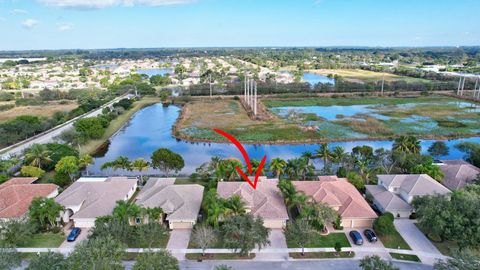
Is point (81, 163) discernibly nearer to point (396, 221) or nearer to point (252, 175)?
point (252, 175)

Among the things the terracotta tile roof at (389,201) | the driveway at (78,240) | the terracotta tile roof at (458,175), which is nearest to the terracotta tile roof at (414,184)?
the terracotta tile roof at (389,201)

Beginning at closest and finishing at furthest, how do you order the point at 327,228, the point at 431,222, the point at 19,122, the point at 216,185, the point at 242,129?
the point at 431,222, the point at 327,228, the point at 216,185, the point at 19,122, the point at 242,129

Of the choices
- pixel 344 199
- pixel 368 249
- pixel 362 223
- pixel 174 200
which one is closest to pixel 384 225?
pixel 362 223

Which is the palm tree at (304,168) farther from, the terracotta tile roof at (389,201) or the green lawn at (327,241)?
the green lawn at (327,241)

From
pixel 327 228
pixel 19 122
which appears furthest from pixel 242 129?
pixel 19 122

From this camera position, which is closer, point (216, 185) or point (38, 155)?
point (216, 185)

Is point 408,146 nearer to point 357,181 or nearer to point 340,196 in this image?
point 357,181
